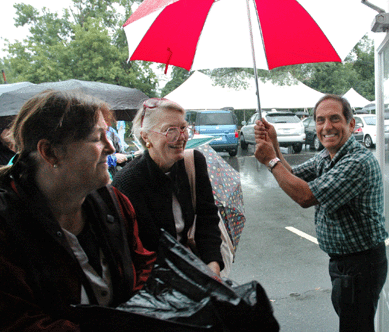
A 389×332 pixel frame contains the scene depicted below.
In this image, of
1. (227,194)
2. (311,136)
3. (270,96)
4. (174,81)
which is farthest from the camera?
(174,81)

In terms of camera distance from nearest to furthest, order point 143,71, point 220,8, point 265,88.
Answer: point 220,8 → point 265,88 → point 143,71

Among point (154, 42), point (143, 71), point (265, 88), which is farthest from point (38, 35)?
point (154, 42)

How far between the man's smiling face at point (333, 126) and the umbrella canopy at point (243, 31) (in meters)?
0.48

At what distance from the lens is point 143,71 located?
28.1 m

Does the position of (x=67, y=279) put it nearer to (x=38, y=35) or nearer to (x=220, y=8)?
(x=220, y=8)

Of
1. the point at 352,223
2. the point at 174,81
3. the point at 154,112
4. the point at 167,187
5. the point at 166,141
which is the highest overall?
the point at 174,81

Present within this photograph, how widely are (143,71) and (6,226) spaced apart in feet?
93.1

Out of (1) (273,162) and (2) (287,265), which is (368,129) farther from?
(1) (273,162)

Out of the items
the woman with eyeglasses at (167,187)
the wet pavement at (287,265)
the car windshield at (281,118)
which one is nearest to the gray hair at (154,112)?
the woman with eyeglasses at (167,187)

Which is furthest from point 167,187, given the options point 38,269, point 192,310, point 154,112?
point 192,310

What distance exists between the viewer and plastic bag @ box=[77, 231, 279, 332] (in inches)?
36.6

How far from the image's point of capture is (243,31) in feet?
8.96

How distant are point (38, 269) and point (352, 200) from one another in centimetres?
170

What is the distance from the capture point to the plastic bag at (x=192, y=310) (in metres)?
0.93
